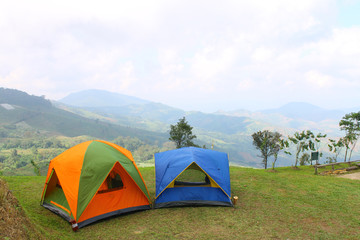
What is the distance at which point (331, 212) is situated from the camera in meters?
7.57

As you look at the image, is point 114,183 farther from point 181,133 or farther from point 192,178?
point 181,133

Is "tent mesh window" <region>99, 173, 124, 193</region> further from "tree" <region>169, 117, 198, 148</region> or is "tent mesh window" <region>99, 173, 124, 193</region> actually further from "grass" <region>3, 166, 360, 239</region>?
"tree" <region>169, 117, 198, 148</region>

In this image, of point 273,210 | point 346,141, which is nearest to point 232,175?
point 273,210

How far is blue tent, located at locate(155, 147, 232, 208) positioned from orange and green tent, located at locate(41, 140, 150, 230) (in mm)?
759

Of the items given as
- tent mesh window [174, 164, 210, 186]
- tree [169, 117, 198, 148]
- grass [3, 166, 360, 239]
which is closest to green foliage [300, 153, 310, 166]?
tree [169, 117, 198, 148]

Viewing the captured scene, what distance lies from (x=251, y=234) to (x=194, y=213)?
2042mm

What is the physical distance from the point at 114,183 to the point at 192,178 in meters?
2.91

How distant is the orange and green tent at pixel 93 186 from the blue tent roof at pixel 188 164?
2.87 ft

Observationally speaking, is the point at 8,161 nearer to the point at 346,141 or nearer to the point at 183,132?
the point at 183,132

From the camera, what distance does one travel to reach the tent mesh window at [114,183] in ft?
24.1

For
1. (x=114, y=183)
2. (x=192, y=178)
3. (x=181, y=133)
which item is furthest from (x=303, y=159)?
(x=114, y=183)

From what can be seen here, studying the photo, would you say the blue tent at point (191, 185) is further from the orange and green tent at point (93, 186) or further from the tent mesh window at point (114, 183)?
the tent mesh window at point (114, 183)

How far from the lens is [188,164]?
8148mm

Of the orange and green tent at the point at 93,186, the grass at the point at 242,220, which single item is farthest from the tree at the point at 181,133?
the orange and green tent at the point at 93,186
